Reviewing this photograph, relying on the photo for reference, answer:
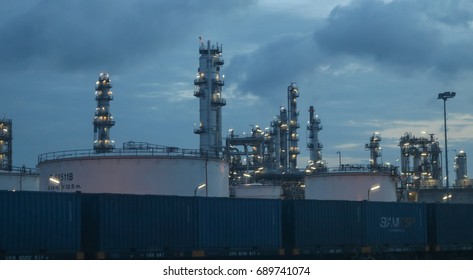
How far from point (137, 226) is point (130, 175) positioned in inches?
584

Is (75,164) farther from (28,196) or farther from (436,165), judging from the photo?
(436,165)

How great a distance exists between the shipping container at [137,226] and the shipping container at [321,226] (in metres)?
7.02

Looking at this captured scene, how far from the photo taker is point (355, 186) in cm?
6644

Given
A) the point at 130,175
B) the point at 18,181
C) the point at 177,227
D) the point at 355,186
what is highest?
the point at 130,175

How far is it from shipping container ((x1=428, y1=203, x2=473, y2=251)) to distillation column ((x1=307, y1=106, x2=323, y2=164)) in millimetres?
68781

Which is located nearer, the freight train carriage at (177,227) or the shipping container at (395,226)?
the freight train carriage at (177,227)

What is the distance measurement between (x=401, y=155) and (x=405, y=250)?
71.1m

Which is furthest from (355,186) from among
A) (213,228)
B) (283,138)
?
(283,138)

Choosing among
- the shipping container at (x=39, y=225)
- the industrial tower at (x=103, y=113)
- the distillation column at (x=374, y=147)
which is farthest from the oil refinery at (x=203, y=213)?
the distillation column at (x=374, y=147)

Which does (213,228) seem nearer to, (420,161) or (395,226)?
(395,226)

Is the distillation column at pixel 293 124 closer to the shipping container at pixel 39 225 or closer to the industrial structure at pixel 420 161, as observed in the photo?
the industrial structure at pixel 420 161

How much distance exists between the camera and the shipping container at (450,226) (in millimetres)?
49312

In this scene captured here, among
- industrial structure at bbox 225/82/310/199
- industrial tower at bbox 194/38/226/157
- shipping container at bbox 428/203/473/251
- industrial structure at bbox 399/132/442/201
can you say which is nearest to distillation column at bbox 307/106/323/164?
industrial structure at bbox 225/82/310/199
